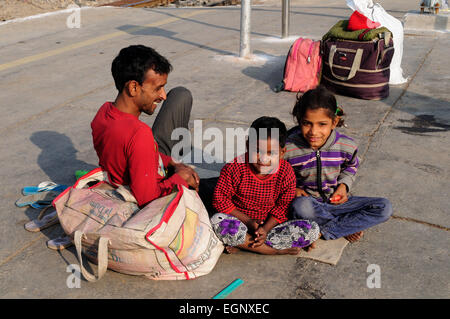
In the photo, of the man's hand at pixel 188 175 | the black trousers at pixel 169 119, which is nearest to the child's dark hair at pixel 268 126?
the man's hand at pixel 188 175

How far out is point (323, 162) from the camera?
3.06m

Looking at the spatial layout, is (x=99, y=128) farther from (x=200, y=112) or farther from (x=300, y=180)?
(x=200, y=112)

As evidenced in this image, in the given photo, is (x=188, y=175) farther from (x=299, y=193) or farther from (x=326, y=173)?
(x=326, y=173)

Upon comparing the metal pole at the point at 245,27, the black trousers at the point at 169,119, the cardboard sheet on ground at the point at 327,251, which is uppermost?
the metal pole at the point at 245,27

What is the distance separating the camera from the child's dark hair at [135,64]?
2590 mm

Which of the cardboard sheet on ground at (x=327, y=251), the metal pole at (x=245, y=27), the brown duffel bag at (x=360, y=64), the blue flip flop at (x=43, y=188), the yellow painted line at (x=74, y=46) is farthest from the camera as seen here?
the yellow painted line at (x=74, y=46)

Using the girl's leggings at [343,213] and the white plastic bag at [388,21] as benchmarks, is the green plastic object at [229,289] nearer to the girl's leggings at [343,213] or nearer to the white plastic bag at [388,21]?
the girl's leggings at [343,213]

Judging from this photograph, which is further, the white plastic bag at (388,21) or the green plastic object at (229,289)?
the white plastic bag at (388,21)

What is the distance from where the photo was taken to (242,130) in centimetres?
485

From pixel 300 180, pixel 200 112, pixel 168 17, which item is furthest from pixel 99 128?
Answer: pixel 168 17

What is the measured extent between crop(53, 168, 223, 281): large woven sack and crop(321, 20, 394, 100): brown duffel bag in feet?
11.3

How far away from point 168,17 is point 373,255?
29.7 ft

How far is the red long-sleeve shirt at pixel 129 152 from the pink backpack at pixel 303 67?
351cm

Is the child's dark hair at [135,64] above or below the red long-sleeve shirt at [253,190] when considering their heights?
above
